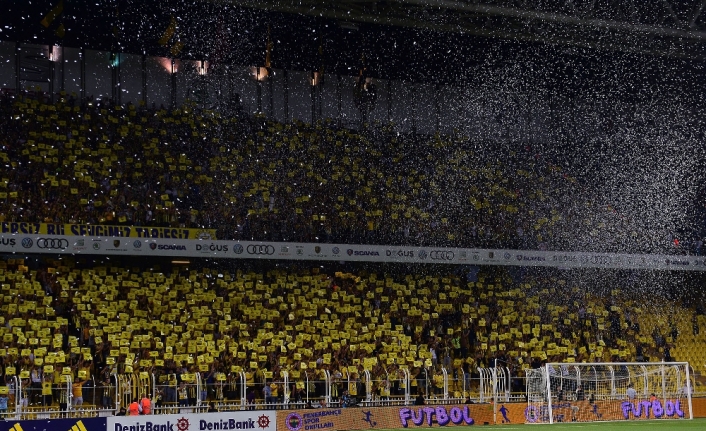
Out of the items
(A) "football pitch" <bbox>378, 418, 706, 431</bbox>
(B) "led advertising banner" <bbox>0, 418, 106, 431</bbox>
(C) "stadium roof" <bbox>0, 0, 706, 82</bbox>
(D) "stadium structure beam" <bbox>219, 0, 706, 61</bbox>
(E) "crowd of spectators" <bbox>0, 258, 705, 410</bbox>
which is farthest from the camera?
(C) "stadium roof" <bbox>0, 0, 706, 82</bbox>

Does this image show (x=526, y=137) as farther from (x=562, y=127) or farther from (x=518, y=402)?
(x=518, y=402)

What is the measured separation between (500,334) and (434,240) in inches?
176

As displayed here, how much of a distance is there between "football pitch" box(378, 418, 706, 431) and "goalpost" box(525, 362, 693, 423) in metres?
0.89

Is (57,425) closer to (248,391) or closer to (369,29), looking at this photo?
(248,391)

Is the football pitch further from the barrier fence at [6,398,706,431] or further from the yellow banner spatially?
the yellow banner

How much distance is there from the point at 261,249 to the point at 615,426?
47.0 feet

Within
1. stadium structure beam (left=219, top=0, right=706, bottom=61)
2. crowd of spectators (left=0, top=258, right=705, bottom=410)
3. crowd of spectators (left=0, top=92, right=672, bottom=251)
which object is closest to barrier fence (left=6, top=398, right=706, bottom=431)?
crowd of spectators (left=0, top=258, right=705, bottom=410)

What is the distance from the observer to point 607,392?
3019 cm

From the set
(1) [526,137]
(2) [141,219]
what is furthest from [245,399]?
(1) [526,137]

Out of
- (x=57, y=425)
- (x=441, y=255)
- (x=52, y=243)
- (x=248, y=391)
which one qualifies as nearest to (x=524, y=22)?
(x=441, y=255)

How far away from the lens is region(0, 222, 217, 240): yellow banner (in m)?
32.3

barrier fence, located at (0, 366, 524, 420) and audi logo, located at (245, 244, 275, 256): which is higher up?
audi logo, located at (245, 244, 275, 256)

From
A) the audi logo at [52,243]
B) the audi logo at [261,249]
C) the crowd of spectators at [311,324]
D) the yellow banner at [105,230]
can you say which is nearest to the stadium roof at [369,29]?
the yellow banner at [105,230]

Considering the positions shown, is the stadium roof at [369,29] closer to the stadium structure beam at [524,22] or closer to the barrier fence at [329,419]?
the stadium structure beam at [524,22]
